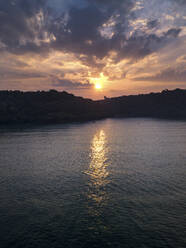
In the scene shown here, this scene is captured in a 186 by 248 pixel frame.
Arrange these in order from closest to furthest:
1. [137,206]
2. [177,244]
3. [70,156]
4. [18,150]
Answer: [177,244] → [137,206] → [70,156] → [18,150]

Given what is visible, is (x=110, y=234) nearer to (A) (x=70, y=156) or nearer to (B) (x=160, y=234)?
(B) (x=160, y=234)

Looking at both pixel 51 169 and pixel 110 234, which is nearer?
pixel 110 234

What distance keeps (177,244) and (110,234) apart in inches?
299

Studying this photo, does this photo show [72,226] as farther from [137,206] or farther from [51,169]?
[51,169]

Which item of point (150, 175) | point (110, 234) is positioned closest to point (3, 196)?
point (110, 234)

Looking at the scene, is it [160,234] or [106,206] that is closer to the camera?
[160,234]

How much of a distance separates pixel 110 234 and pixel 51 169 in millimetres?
30619

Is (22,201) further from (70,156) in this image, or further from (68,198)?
(70,156)

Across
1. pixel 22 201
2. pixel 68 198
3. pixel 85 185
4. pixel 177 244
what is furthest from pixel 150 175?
pixel 22 201

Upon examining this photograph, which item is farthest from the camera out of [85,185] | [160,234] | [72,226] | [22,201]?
[85,185]

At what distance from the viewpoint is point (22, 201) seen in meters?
33.2

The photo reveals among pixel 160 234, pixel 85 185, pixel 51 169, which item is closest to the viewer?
pixel 160 234

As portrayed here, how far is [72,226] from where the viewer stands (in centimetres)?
2611

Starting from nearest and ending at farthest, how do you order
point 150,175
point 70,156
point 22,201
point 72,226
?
point 72,226, point 22,201, point 150,175, point 70,156
